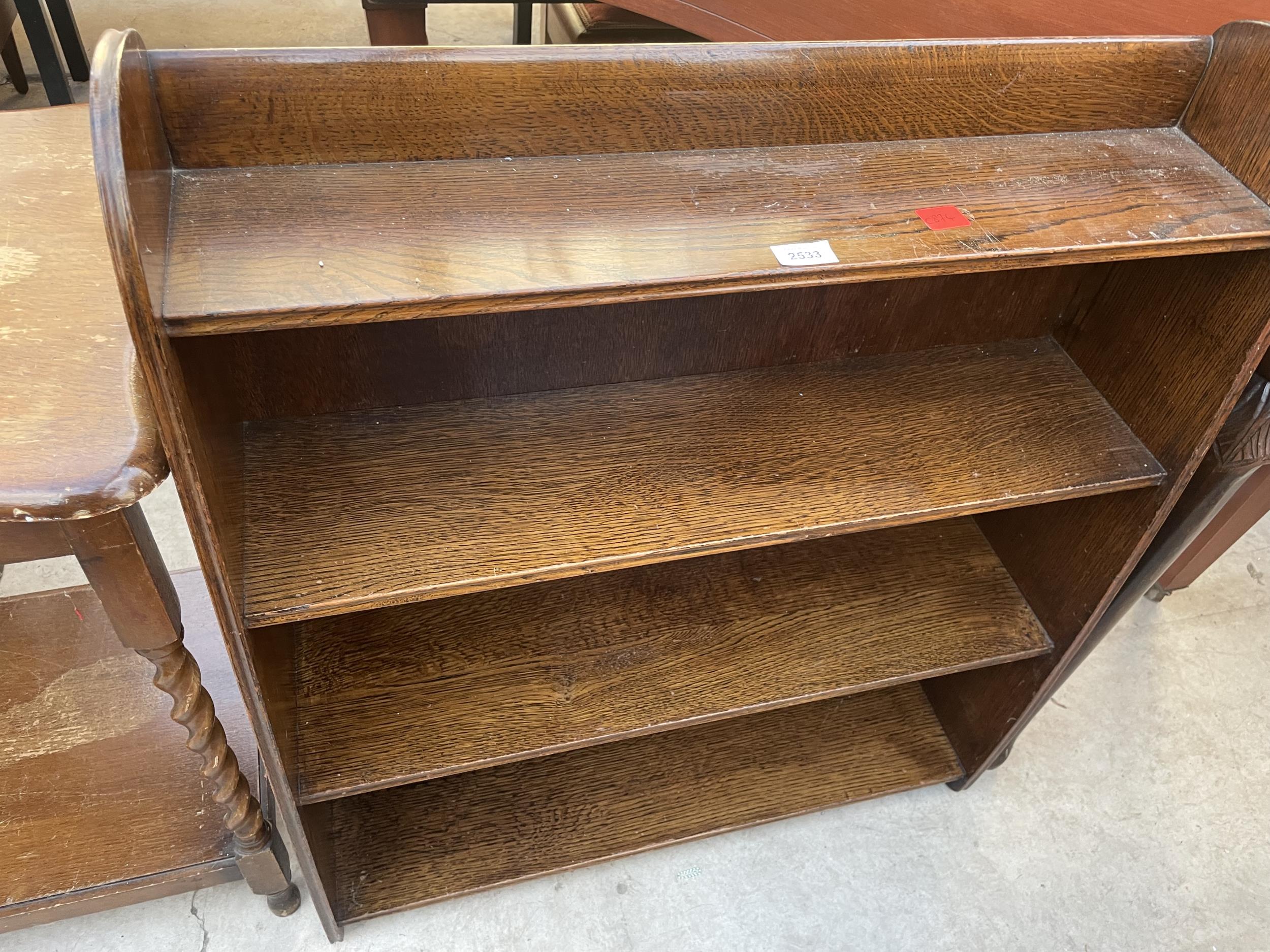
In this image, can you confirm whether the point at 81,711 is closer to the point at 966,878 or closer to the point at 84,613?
the point at 84,613

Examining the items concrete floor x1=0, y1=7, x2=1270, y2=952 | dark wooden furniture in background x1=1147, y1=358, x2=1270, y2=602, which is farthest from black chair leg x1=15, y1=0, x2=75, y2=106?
dark wooden furniture in background x1=1147, y1=358, x2=1270, y2=602

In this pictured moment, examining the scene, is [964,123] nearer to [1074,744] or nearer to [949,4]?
[949,4]

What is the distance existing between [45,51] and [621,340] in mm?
2241

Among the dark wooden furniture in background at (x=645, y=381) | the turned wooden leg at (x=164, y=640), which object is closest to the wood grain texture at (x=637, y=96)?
the dark wooden furniture in background at (x=645, y=381)

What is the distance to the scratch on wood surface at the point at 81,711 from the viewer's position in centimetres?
128

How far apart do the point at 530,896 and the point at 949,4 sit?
5.13 ft

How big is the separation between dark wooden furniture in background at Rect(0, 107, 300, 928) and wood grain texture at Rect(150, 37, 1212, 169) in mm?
228

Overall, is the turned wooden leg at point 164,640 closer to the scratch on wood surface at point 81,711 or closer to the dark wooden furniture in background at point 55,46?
the scratch on wood surface at point 81,711

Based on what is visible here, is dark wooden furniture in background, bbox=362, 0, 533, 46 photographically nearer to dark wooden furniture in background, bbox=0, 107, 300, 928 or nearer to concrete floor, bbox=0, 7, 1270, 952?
dark wooden furniture in background, bbox=0, 107, 300, 928

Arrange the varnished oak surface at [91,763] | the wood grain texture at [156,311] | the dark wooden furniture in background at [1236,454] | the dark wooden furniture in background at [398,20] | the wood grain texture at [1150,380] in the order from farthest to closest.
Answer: the dark wooden furniture in background at [398,20] < the varnished oak surface at [91,763] < the dark wooden furniture in background at [1236,454] < the wood grain texture at [1150,380] < the wood grain texture at [156,311]

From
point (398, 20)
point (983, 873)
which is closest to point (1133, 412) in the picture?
point (983, 873)

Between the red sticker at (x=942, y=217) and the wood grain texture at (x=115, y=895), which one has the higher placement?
the red sticker at (x=942, y=217)

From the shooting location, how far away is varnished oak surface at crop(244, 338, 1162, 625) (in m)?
0.89

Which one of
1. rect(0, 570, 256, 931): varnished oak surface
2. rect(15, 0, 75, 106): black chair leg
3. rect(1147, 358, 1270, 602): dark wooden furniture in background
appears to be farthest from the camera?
rect(15, 0, 75, 106): black chair leg
